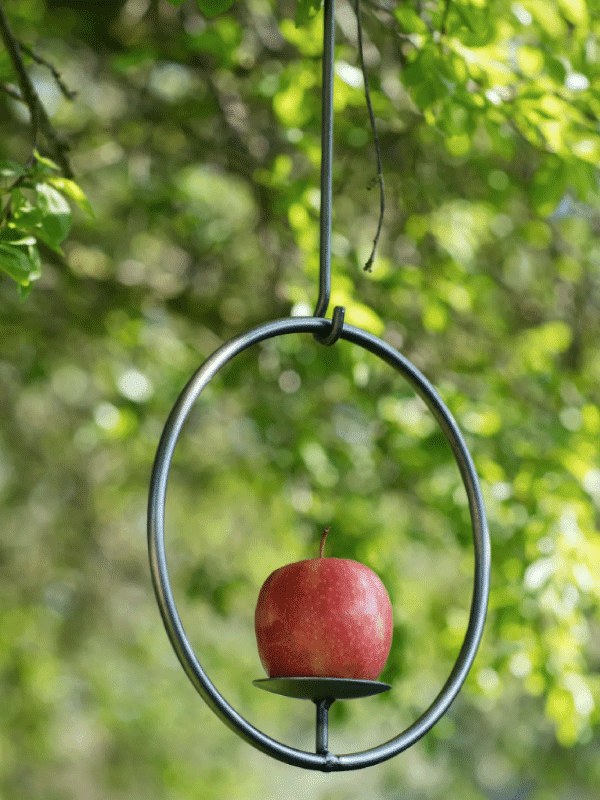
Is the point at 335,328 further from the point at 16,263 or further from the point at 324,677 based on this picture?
the point at 16,263

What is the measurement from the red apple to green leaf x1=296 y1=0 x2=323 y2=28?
651 mm

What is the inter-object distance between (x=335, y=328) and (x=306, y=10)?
485mm

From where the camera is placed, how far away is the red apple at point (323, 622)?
615 millimetres

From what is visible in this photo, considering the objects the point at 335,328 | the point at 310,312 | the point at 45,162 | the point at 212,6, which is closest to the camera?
the point at 335,328

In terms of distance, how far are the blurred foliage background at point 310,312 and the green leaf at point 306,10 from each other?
0.27 m

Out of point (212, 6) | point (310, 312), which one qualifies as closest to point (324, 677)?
point (212, 6)

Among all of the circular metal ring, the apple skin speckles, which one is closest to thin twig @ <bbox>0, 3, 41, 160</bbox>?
the circular metal ring

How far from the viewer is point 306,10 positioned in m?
0.93

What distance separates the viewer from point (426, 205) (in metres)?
2.18

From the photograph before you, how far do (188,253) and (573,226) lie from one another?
1.42m

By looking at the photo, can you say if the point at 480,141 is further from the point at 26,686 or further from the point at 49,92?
the point at 26,686

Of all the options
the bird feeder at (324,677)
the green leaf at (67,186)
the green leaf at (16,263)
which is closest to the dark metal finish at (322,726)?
the bird feeder at (324,677)

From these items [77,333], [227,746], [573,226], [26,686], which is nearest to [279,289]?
[77,333]

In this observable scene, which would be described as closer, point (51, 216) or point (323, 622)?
point (323, 622)
